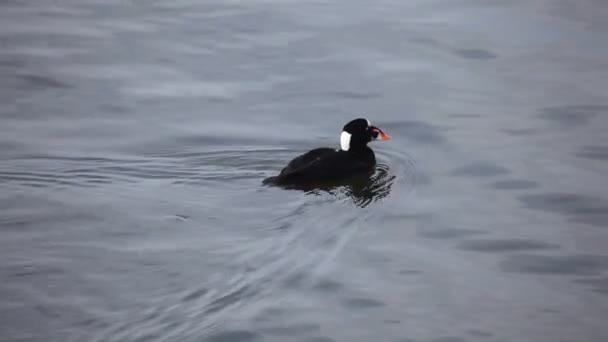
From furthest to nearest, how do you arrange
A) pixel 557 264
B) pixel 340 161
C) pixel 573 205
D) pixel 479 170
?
pixel 479 170, pixel 340 161, pixel 573 205, pixel 557 264

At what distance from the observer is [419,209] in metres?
11.9

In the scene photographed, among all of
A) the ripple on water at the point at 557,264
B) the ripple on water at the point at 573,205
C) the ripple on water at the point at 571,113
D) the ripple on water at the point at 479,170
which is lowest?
the ripple on water at the point at 557,264

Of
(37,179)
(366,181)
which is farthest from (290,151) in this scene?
(37,179)

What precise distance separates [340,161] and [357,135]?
1.75 ft

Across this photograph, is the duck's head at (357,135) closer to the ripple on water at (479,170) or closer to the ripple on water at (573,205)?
the ripple on water at (479,170)

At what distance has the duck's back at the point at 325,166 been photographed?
12273 mm

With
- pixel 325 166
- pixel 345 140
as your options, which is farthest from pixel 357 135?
pixel 325 166

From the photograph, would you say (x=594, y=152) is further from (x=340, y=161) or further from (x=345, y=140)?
(x=340, y=161)

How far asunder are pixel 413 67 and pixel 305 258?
6.56m

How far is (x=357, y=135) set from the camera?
1317cm

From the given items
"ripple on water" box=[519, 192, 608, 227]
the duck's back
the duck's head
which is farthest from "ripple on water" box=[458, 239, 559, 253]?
the duck's head

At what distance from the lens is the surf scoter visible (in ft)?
40.3

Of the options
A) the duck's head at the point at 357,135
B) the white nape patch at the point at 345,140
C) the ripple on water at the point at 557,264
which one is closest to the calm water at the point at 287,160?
the ripple on water at the point at 557,264

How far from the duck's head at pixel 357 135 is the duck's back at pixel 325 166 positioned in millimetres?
101
